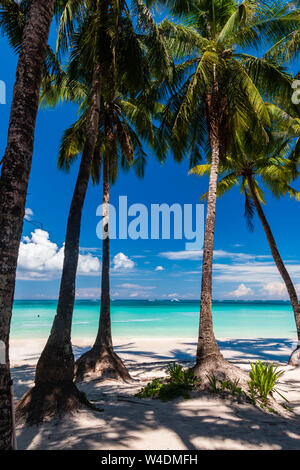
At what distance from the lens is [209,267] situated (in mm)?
7633

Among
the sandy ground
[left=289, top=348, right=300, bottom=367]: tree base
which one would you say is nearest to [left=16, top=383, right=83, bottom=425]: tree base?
the sandy ground

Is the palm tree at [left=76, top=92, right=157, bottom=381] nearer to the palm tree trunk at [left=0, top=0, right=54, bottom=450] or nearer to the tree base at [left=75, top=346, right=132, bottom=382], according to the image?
the tree base at [left=75, top=346, right=132, bottom=382]

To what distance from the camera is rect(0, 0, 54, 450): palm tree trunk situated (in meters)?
2.91

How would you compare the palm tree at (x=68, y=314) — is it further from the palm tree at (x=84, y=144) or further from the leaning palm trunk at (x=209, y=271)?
the leaning palm trunk at (x=209, y=271)

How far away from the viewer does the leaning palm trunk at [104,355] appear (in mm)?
8406

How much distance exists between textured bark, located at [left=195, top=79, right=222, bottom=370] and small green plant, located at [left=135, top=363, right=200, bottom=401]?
45 centimetres

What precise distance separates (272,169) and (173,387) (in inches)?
407

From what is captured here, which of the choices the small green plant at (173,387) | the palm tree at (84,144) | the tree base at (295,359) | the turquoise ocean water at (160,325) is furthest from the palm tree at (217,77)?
the turquoise ocean water at (160,325)

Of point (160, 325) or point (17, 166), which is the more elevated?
point (17, 166)

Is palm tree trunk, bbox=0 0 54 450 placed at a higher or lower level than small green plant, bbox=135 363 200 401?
higher

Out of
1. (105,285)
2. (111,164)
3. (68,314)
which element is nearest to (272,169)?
(111,164)

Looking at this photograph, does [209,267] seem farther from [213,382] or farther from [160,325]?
[160,325]

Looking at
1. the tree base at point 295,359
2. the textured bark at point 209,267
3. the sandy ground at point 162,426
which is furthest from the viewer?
the tree base at point 295,359

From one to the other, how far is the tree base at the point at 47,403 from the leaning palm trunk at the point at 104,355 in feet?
10.7
